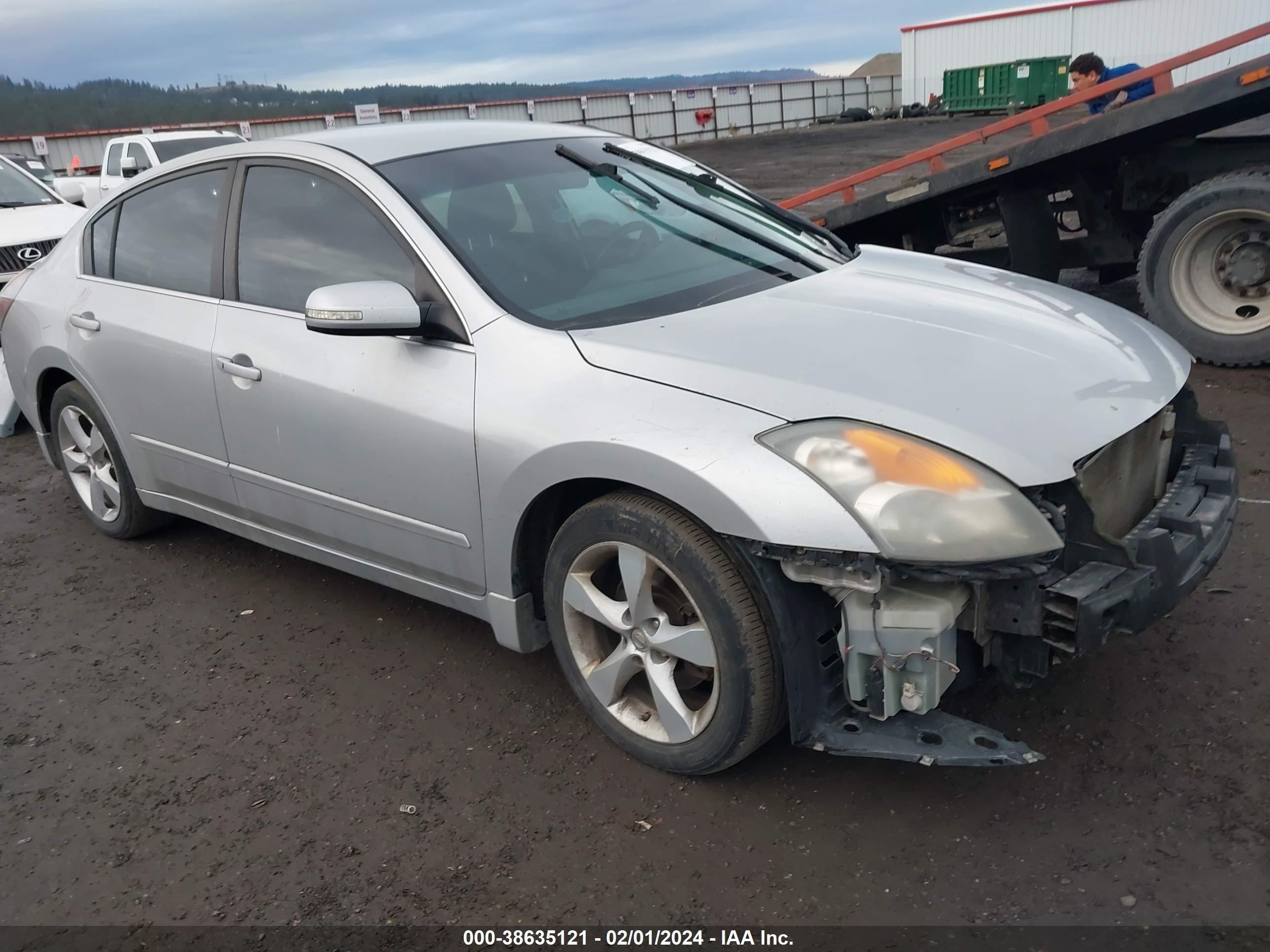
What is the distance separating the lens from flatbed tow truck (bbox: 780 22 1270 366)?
225 inches

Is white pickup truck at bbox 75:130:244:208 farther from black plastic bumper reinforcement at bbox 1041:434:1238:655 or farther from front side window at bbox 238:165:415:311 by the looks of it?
black plastic bumper reinforcement at bbox 1041:434:1238:655

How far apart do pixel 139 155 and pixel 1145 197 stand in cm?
1326

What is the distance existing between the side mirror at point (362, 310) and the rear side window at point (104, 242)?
1974 millimetres

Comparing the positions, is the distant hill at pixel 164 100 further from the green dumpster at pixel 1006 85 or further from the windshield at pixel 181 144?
the windshield at pixel 181 144

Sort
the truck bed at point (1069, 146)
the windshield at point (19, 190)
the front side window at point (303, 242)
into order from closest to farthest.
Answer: the front side window at point (303, 242) → the truck bed at point (1069, 146) → the windshield at point (19, 190)

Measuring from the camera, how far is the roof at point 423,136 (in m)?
3.51

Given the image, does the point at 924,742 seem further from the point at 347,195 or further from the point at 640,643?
the point at 347,195

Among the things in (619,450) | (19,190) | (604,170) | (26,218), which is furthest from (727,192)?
(19,190)

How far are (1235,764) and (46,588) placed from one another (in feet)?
14.7

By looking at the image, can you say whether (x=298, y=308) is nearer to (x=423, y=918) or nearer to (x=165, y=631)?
(x=165, y=631)

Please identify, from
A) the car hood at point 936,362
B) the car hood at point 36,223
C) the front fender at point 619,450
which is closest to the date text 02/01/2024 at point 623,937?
the front fender at point 619,450

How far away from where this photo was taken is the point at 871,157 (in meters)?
25.5

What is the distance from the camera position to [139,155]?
14.7 meters

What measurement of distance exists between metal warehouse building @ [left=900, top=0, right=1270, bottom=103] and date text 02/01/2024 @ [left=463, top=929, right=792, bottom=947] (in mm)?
41498
